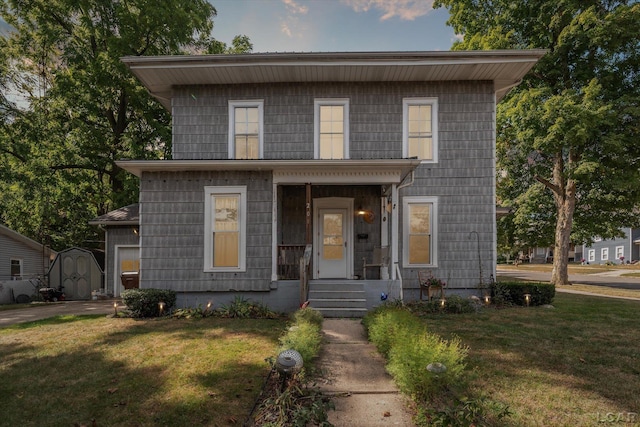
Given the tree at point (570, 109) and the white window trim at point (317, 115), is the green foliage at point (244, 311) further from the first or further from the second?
the tree at point (570, 109)

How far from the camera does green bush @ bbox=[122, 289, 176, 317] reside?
8.20m

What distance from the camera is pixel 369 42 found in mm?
12195

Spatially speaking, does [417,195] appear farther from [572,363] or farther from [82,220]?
[82,220]

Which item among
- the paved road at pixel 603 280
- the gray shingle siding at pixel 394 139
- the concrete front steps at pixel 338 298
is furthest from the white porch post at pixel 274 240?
the paved road at pixel 603 280

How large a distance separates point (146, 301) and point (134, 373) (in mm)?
3871

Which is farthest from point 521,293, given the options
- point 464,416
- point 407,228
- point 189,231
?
point 189,231

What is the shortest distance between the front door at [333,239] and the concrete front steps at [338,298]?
1731mm

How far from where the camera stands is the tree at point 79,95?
49.5 feet

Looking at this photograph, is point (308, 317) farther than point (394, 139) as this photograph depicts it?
No

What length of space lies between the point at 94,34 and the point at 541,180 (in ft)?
70.4

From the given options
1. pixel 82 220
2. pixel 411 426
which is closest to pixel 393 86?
pixel 411 426

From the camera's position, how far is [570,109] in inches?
521

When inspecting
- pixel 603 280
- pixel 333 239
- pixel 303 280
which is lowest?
pixel 603 280

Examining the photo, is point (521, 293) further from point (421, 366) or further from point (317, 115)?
point (317, 115)
